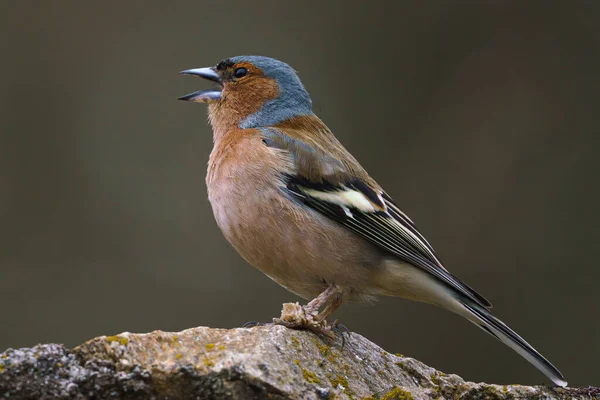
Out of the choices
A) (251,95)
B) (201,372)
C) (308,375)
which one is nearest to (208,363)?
(201,372)

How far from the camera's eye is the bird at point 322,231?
4.46 meters

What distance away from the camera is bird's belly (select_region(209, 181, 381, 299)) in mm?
4441

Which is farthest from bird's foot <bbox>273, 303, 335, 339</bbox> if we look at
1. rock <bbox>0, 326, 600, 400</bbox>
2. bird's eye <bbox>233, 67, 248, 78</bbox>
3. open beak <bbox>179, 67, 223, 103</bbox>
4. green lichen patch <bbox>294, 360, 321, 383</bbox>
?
bird's eye <bbox>233, 67, 248, 78</bbox>

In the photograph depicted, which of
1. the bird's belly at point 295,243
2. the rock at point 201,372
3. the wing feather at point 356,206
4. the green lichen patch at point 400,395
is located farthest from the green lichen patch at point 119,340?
the wing feather at point 356,206

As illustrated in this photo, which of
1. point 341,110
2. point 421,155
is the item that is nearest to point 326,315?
point 421,155

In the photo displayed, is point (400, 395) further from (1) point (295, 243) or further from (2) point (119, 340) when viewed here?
(1) point (295, 243)

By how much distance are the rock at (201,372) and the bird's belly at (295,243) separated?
1.09 meters

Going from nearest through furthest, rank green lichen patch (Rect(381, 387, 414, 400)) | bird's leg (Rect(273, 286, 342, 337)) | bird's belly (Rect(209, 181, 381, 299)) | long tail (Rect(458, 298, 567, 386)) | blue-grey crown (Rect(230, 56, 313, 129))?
green lichen patch (Rect(381, 387, 414, 400)) < bird's leg (Rect(273, 286, 342, 337)) < long tail (Rect(458, 298, 567, 386)) < bird's belly (Rect(209, 181, 381, 299)) < blue-grey crown (Rect(230, 56, 313, 129))

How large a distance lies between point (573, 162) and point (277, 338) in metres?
5.53

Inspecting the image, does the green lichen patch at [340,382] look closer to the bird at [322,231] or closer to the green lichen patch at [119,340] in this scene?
the green lichen patch at [119,340]

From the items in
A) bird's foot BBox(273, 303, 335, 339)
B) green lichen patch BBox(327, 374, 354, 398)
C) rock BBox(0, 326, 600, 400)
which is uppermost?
rock BBox(0, 326, 600, 400)

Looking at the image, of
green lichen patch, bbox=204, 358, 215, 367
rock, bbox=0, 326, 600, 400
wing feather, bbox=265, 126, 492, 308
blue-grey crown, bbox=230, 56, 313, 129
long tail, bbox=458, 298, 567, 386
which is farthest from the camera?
blue-grey crown, bbox=230, 56, 313, 129

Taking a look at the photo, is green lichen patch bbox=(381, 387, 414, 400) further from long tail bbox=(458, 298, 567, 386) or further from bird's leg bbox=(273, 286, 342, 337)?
long tail bbox=(458, 298, 567, 386)

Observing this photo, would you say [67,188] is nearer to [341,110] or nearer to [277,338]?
[341,110]
